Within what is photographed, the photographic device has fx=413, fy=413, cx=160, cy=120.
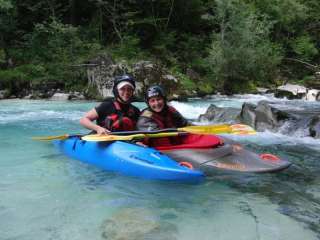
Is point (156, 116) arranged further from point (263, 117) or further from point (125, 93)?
point (263, 117)

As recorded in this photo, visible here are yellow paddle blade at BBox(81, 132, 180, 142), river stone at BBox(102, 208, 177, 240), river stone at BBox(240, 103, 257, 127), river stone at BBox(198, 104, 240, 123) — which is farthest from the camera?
river stone at BBox(198, 104, 240, 123)

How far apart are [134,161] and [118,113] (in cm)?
96

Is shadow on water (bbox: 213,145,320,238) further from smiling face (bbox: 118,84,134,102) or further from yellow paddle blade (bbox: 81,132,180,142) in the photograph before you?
smiling face (bbox: 118,84,134,102)

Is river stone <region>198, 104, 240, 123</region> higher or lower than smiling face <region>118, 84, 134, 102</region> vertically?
lower

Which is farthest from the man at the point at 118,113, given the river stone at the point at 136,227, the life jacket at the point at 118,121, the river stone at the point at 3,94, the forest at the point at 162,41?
the river stone at the point at 3,94

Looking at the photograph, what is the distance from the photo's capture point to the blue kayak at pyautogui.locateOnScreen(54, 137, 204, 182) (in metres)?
4.13

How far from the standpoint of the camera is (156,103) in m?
4.84

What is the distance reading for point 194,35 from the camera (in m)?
22.0

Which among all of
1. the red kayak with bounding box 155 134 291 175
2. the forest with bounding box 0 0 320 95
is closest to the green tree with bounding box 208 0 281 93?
the forest with bounding box 0 0 320 95

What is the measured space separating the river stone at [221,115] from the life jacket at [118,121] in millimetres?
4214

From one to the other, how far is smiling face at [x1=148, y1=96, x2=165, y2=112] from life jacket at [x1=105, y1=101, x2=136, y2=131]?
438mm

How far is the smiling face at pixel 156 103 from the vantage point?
4.82 m

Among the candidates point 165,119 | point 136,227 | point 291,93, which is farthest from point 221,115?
point 291,93

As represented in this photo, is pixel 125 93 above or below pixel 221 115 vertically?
above
